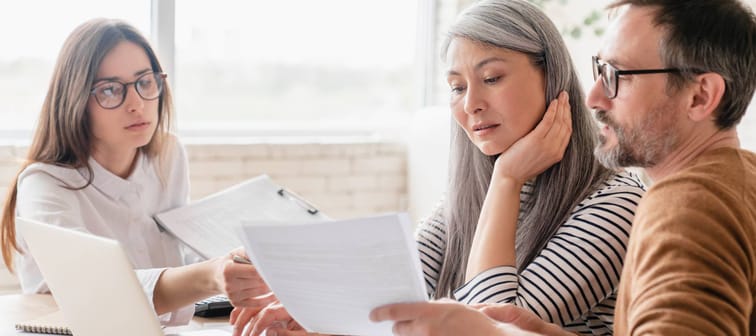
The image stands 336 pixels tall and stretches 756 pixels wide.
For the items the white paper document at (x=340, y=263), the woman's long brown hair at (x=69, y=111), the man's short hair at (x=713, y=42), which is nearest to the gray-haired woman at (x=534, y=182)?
the man's short hair at (x=713, y=42)

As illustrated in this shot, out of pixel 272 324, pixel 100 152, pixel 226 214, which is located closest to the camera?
pixel 272 324

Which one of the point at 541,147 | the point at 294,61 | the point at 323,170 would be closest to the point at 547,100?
the point at 541,147

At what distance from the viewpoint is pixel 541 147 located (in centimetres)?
171

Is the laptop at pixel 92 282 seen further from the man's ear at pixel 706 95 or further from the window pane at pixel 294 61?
the window pane at pixel 294 61

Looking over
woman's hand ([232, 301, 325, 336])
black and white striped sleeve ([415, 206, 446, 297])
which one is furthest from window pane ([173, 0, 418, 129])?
woman's hand ([232, 301, 325, 336])

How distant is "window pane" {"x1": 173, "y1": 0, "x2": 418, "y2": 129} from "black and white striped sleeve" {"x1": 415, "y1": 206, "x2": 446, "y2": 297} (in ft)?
6.76

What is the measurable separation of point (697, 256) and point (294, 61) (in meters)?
3.20

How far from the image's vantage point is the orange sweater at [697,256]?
1052mm

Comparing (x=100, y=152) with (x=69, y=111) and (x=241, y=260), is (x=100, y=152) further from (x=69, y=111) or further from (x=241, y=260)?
(x=241, y=260)

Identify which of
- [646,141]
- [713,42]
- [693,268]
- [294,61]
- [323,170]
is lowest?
[323,170]

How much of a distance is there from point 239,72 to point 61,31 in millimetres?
810

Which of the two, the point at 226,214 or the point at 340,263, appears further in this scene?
the point at 226,214

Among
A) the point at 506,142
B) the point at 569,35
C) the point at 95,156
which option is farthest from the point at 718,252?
the point at 569,35

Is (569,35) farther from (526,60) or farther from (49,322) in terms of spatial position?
(49,322)
